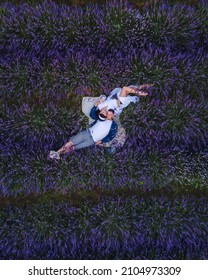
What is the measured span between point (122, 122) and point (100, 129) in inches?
12.2

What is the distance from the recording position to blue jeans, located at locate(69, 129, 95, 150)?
195 inches

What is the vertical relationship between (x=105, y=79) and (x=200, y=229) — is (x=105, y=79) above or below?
above

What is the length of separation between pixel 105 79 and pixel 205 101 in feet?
4.39

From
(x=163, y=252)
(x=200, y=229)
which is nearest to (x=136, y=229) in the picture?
(x=163, y=252)

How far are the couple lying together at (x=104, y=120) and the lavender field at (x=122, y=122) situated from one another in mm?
91

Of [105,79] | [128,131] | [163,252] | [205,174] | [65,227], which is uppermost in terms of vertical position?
[105,79]

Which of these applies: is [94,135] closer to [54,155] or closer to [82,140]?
[82,140]

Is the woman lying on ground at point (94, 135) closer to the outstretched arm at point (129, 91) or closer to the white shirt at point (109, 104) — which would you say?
the white shirt at point (109, 104)

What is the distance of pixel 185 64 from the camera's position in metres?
4.92

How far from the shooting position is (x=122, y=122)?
195 inches

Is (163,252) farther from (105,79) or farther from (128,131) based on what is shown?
(105,79)

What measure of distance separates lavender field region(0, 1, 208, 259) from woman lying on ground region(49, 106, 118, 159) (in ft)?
0.31

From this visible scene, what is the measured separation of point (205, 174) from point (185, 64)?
4.79ft

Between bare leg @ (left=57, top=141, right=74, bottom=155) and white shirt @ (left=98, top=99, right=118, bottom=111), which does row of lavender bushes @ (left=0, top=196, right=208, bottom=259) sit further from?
white shirt @ (left=98, top=99, right=118, bottom=111)
